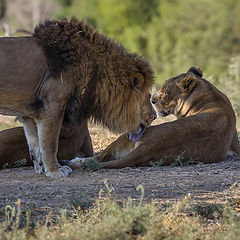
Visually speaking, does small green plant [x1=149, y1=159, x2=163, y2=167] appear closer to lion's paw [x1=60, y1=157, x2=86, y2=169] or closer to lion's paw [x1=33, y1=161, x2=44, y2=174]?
lion's paw [x1=60, y1=157, x2=86, y2=169]

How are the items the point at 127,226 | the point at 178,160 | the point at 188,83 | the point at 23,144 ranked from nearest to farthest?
1. the point at 127,226
2. the point at 178,160
3. the point at 23,144
4. the point at 188,83

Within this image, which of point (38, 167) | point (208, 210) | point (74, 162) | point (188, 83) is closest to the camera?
point (208, 210)

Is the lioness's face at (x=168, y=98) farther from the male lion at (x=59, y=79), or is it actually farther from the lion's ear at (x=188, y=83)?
the male lion at (x=59, y=79)

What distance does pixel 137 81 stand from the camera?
20.7ft

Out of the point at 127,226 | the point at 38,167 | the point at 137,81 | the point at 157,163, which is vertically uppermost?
the point at 137,81

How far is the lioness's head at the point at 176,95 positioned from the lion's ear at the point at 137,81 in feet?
4.37

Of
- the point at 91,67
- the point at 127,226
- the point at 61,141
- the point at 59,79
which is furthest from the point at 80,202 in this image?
the point at 61,141

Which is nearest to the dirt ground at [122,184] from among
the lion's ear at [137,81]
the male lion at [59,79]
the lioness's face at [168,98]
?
the male lion at [59,79]

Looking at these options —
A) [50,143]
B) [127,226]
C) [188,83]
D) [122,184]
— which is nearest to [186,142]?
[122,184]

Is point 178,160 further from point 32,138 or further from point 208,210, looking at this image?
point 208,210

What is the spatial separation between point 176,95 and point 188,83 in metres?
0.23

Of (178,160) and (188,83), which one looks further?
(188,83)

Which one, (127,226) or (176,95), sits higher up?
(127,226)

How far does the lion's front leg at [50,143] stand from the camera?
5934 millimetres
